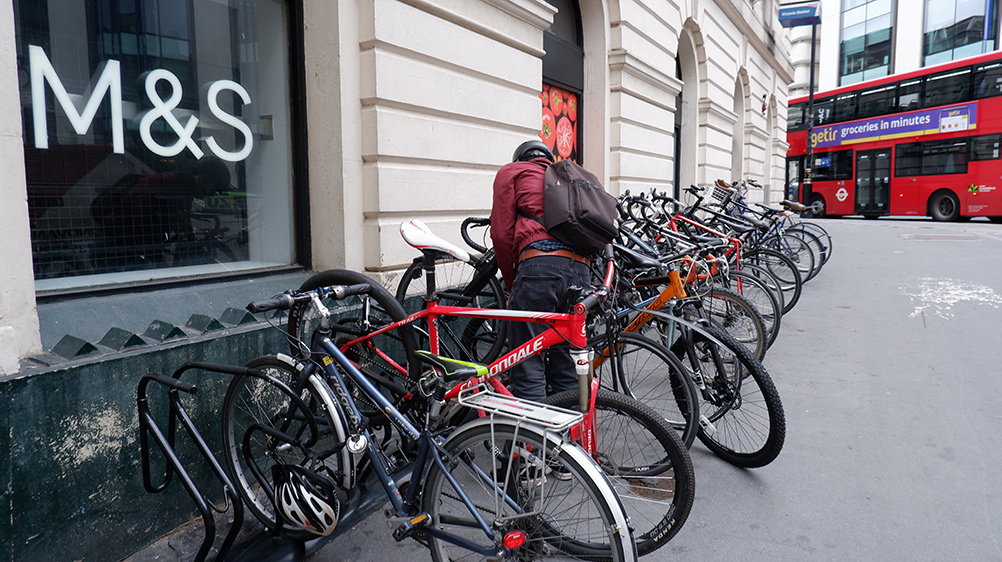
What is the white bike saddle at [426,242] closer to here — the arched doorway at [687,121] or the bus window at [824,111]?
the arched doorway at [687,121]

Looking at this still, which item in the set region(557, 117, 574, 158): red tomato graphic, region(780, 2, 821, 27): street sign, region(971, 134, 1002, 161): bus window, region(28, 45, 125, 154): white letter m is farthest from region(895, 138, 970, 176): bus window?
region(28, 45, 125, 154): white letter m

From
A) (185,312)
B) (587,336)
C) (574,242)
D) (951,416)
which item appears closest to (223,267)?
(185,312)

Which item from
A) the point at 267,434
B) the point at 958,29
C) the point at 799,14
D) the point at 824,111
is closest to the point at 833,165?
the point at 824,111

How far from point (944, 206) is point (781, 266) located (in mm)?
18465

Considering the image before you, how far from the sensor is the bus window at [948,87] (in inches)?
754

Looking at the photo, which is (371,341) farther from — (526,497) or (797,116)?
(797,116)

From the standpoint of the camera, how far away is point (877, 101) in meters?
21.6

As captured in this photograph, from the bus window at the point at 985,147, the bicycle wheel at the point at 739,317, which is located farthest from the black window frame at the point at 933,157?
the bicycle wheel at the point at 739,317

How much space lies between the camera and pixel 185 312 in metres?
3.31

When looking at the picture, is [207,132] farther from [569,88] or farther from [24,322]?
[569,88]

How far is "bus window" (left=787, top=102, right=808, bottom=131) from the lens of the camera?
2639 centimetres

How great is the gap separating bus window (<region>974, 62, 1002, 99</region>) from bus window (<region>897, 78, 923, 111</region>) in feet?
5.33

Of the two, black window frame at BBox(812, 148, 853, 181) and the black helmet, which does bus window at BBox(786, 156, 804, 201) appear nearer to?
black window frame at BBox(812, 148, 853, 181)

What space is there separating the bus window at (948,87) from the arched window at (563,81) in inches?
670
